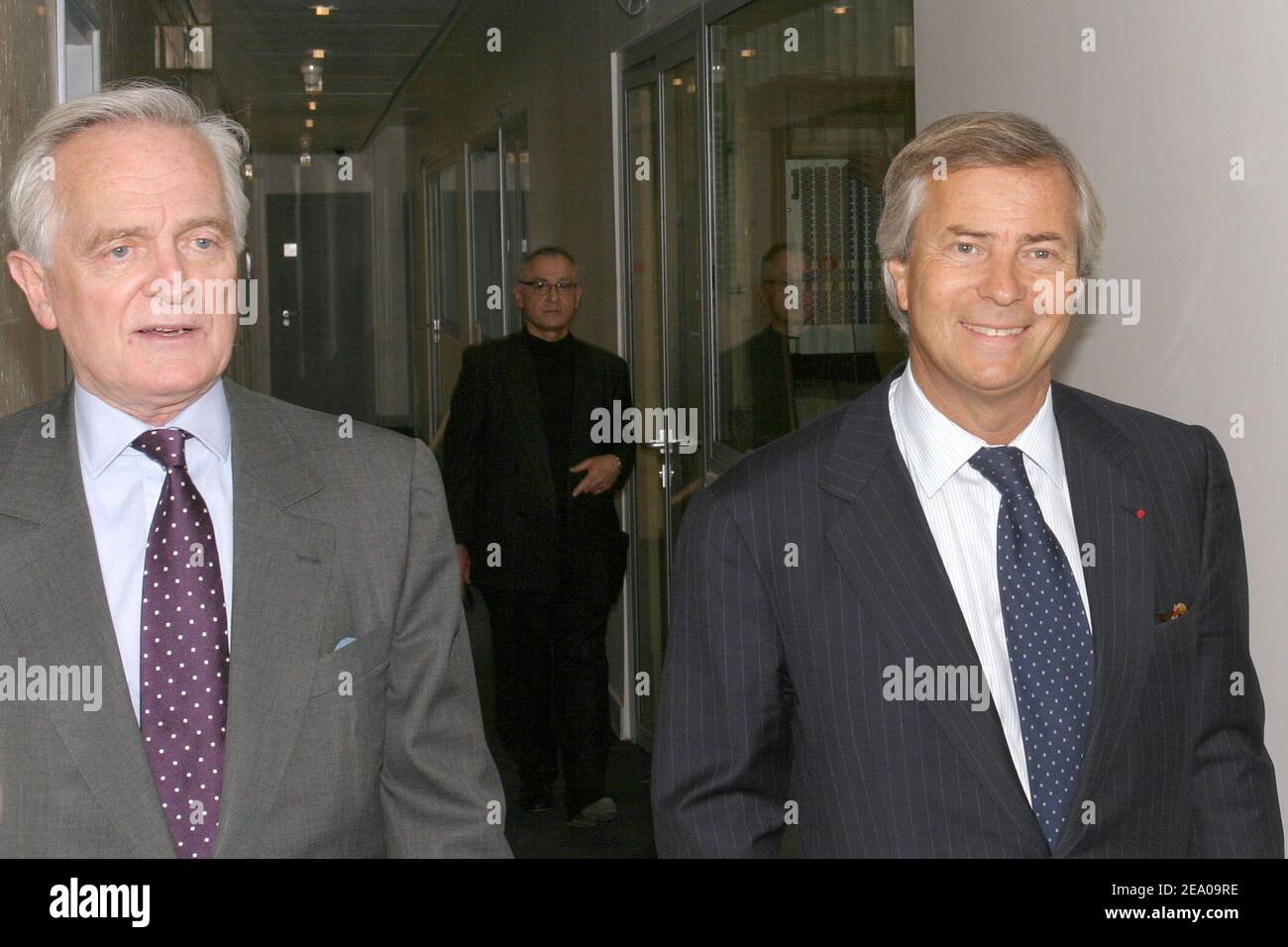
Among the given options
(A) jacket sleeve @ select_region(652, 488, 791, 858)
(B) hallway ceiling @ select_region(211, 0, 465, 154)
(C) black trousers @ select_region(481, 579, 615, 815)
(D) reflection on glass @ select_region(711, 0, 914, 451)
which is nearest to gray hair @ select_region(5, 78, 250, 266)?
(A) jacket sleeve @ select_region(652, 488, 791, 858)

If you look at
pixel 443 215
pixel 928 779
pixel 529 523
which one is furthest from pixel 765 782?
pixel 443 215

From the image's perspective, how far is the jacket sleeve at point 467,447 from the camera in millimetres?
5191

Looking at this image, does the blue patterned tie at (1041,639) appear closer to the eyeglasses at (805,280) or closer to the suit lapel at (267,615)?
the suit lapel at (267,615)

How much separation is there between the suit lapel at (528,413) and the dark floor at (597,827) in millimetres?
747

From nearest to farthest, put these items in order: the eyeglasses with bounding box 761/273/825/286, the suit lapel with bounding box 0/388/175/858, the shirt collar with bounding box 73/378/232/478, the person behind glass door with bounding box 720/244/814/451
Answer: the suit lapel with bounding box 0/388/175/858
the shirt collar with bounding box 73/378/232/478
the eyeglasses with bounding box 761/273/825/286
the person behind glass door with bounding box 720/244/814/451

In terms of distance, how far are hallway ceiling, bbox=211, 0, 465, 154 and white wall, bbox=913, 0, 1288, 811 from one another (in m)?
5.76

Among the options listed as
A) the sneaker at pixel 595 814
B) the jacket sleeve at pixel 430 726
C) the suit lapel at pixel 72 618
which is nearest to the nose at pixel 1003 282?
the jacket sleeve at pixel 430 726

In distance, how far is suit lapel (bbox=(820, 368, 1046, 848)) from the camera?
5.39 ft

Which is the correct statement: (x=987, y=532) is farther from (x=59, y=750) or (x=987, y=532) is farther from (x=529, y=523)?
(x=529, y=523)

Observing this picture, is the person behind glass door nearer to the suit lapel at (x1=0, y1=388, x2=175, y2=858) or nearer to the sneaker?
the sneaker

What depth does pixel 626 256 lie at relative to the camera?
6.33 m

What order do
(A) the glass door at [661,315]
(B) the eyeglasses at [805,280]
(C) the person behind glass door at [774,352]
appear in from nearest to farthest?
1. (B) the eyeglasses at [805,280]
2. (C) the person behind glass door at [774,352]
3. (A) the glass door at [661,315]
